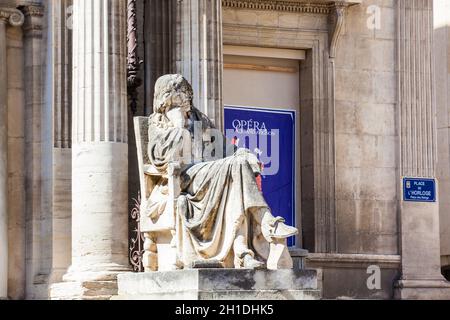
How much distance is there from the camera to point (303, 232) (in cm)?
2789

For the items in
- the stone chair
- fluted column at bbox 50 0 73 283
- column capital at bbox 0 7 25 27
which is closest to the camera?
the stone chair

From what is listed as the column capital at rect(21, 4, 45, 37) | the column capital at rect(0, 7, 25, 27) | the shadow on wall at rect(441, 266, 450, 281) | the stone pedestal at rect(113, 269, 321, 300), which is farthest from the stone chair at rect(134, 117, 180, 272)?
the shadow on wall at rect(441, 266, 450, 281)

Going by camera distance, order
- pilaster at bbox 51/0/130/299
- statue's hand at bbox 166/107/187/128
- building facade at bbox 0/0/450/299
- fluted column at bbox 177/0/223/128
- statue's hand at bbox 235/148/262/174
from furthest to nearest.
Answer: fluted column at bbox 177/0/223/128
building facade at bbox 0/0/450/299
pilaster at bbox 51/0/130/299
statue's hand at bbox 166/107/187/128
statue's hand at bbox 235/148/262/174

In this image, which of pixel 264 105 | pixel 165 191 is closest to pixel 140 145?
pixel 165 191

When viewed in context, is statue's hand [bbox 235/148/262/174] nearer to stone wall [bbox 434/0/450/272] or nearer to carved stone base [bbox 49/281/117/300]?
carved stone base [bbox 49/281/117/300]

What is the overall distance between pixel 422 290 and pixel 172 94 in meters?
7.47

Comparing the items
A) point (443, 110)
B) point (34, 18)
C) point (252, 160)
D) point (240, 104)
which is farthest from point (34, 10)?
point (443, 110)

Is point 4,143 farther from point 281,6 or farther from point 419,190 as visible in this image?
point 419,190

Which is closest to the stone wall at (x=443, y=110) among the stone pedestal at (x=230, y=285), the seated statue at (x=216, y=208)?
the seated statue at (x=216, y=208)

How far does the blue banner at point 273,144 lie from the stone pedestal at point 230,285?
20.7 feet

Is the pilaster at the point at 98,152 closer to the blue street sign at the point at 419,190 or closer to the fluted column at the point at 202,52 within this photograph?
the fluted column at the point at 202,52

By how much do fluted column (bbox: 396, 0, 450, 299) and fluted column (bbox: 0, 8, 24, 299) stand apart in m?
6.65

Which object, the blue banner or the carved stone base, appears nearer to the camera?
the carved stone base

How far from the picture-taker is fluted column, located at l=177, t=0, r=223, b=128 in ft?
80.6
